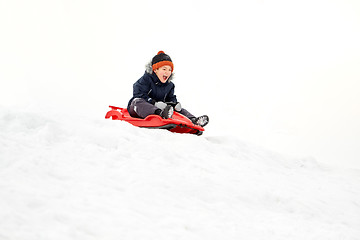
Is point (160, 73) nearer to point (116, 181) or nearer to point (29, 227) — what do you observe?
point (116, 181)

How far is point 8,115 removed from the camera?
269 cm

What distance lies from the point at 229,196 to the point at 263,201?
0.85 ft

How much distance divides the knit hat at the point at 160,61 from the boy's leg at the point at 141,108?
58 cm

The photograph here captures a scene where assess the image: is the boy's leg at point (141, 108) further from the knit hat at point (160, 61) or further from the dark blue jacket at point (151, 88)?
the knit hat at point (160, 61)

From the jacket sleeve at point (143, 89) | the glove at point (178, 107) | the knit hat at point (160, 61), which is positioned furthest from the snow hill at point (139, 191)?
the knit hat at point (160, 61)

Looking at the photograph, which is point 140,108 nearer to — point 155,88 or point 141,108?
point 141,108

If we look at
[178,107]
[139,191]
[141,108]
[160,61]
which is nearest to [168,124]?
[141,108]

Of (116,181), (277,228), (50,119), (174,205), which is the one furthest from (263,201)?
(50,119)

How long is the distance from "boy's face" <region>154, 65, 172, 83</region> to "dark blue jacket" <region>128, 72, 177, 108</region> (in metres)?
0.07

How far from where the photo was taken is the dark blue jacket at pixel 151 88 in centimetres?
460

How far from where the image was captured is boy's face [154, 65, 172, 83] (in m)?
4.59

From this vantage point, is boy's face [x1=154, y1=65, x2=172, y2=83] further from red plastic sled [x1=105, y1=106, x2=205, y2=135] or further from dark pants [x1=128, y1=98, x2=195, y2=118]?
red plastic sled [x1=105, y1=106, x2=205, y2=135]

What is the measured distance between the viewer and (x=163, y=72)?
460cm

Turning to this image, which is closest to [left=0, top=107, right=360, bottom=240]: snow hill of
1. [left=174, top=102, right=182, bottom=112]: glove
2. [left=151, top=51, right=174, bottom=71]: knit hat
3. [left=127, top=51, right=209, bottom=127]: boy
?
[left=127, top=51, right=209, bottom=127]: boy
